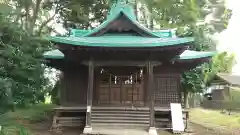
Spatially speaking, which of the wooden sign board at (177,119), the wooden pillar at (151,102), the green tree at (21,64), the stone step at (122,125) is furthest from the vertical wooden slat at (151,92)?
the green tree at (21,64)

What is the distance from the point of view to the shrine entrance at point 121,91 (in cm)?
1525

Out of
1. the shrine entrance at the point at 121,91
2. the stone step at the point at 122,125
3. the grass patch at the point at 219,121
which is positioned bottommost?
the grass patch at the point at 219,121

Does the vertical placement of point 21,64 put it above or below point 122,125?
above

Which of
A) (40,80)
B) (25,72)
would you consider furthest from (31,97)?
(25,72)

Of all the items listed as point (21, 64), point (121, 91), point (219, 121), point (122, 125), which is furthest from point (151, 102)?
point (219, 121)

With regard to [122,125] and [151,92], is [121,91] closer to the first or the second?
[122,125]

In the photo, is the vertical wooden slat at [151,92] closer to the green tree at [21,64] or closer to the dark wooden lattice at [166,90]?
the dark wooden lattice at [166,90]

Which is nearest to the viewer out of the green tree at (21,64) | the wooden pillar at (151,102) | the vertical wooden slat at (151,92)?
the green tree at (21,64)

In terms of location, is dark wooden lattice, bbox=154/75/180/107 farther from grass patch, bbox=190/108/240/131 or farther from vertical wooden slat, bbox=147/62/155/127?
grass patch, bbox=190/108/240/131

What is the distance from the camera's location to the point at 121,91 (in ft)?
50.0

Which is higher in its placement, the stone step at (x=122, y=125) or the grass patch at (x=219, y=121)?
the stone step at (x=122, y=125)

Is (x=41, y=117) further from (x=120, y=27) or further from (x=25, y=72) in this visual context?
(x=120, y=27)

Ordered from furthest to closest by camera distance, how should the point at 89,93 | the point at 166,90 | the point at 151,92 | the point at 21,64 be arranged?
the point at 166,90 < the point at 21,64 < the point at 89,93 < the point at 151,92

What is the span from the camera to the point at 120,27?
49.9 ft
